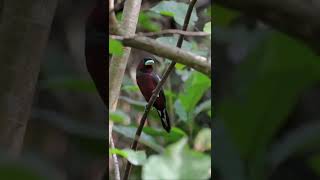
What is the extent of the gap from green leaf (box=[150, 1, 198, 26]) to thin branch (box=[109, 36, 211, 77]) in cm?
11

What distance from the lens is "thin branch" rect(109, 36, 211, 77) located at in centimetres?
77

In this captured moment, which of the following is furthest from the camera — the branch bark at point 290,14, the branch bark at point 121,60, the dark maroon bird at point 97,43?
the branch bark at point 121,60

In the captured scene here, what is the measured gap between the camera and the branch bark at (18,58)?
2.09 ft

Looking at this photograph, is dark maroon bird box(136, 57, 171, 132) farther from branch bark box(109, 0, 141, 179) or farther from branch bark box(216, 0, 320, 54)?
branch bark box(216, 0, 320, 54)

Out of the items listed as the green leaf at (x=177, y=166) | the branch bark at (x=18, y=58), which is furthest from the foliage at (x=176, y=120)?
the branch bark at (x=18, y=58)

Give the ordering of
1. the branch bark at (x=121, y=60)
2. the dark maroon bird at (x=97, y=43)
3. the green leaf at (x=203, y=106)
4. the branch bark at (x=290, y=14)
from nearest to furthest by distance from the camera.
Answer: the branch bark at (x=290, y=14), the dark maroon bird at (x=97, y=43), the branch bark at (x=121, y=60), the green leaf at (x=203, y=106)

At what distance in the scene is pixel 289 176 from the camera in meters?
0.68

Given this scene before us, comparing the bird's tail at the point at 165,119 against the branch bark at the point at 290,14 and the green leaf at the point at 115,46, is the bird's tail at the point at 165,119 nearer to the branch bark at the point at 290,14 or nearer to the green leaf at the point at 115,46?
the green leaf at the point at 115,46

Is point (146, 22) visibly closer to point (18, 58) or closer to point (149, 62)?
point (149, 62)

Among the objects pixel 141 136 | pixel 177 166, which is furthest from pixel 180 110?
pixel 177 166

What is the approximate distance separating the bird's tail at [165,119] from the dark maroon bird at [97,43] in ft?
0.55

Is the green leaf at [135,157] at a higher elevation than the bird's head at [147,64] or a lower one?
lower

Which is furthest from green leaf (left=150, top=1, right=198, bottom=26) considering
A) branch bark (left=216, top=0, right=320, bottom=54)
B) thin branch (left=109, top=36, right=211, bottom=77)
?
branch bark (left=216, top=0, right=320, bottom=54)

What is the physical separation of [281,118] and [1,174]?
353mm
